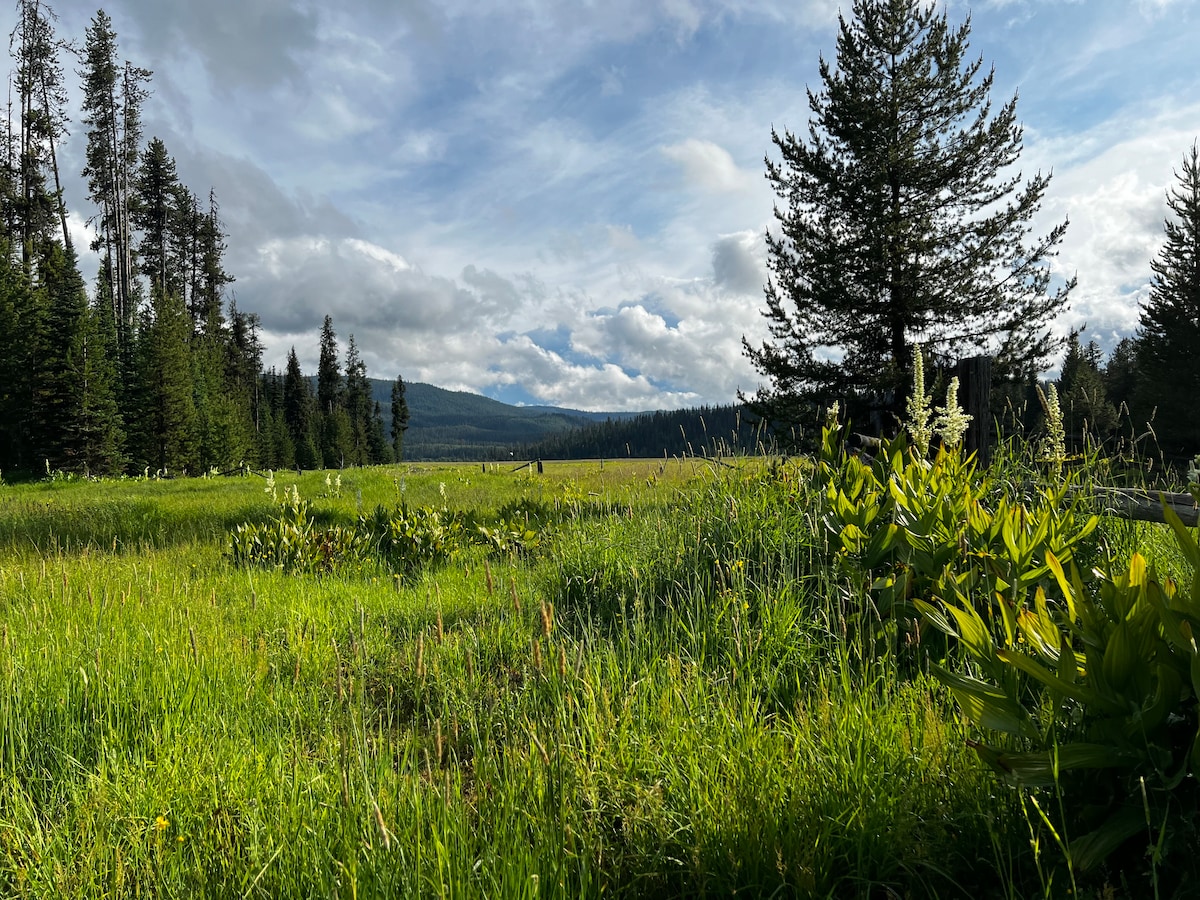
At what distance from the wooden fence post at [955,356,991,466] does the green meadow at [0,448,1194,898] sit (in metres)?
1.86

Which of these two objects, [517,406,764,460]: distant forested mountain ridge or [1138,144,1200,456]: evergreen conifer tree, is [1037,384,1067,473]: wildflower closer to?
[1138,144,1200,456]: evergreen conifer tree

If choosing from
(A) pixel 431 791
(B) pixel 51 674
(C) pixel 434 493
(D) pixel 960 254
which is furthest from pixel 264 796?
(D) pixel 960 254

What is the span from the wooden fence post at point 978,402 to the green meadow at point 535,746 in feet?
6.11

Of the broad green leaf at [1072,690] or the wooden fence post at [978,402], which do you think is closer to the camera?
the broad green leaf at [1072,690]

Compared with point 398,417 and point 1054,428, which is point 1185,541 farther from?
point 398,417

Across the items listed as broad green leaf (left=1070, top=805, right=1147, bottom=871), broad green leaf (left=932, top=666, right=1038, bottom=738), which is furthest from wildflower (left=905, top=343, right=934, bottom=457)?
broad green leaf (left=1070, top=805, right=1147, bottom=871)

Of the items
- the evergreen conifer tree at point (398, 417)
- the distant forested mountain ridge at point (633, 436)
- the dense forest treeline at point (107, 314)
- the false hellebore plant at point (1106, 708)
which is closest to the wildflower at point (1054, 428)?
the false hellebore plant at point (1106, 708)

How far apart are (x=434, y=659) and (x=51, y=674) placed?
1.87m

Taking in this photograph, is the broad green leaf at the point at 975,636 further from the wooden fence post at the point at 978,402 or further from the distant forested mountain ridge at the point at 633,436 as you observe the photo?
the distant forested mountain ridge at the point at 633,436

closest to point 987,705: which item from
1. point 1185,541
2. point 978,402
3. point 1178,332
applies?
point 1185,541

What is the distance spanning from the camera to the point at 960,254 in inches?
589

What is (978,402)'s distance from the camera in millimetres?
5820

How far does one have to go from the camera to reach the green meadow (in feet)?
5.48

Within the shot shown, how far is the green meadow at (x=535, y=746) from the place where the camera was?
1.67m
